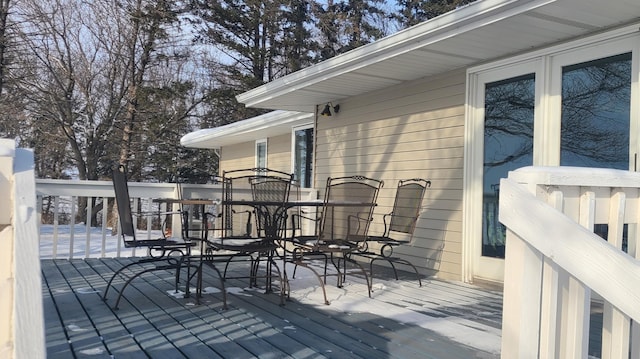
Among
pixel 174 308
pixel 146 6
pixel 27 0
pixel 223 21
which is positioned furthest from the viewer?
pixel 223 21

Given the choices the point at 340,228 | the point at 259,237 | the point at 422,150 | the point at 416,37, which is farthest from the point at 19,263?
the point at 422,150

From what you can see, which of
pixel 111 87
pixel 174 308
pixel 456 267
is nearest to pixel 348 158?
pixel 456 267

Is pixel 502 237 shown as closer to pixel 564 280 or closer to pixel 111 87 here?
pixel 564 280

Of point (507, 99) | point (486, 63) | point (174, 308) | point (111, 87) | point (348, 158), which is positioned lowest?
point (174, 308)

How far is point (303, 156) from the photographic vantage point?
8.42m

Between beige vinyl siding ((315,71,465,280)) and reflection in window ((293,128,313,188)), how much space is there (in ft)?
5.78

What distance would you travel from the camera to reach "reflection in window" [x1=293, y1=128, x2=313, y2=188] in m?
8.18

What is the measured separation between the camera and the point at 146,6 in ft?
47.5

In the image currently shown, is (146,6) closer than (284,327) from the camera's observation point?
No

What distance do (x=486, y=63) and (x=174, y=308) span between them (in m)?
3.35

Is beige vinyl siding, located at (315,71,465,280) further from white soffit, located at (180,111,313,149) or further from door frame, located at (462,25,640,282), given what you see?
white soffit, located at (180,111,313,149)

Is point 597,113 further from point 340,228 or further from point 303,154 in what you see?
point 303,154

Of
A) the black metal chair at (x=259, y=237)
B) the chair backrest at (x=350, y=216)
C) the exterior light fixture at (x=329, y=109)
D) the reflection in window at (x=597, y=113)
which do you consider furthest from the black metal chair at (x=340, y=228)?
the exterior light fixture at (x=329, y=109)

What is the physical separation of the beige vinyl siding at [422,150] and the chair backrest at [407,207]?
0.27m
